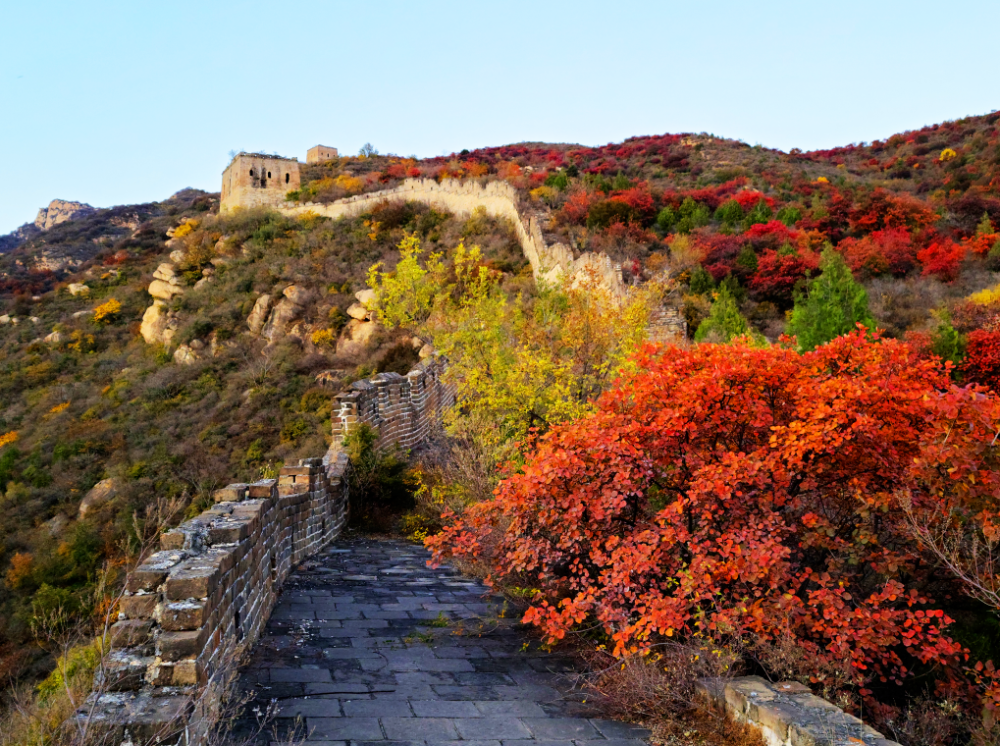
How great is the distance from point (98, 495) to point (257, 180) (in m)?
32.4

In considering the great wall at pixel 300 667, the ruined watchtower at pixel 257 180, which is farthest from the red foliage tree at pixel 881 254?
the ruined watchtower at pixel 257 180

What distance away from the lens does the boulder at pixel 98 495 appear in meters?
20.3

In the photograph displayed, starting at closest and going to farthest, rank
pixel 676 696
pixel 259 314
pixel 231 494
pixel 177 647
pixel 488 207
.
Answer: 1. pixel 177 647
2. pixel 676 696
3. pixel 231 494
4. pixel 259 314
5. pixel 488 207

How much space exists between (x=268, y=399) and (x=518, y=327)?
14982mm

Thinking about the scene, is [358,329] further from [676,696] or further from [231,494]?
[676,696]

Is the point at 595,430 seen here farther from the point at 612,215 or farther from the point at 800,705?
the point at 612,215

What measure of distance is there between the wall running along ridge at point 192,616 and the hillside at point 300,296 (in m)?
5.86

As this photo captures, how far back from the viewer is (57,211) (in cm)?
8862

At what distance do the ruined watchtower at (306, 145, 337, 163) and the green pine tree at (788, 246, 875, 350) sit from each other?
194ft

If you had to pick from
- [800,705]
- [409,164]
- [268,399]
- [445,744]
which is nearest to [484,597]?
[445,744]

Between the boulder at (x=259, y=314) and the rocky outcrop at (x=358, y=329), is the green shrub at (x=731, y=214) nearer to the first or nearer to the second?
the rocky outcrop at (x=358, y=329)

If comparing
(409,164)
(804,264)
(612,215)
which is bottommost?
(804,264)

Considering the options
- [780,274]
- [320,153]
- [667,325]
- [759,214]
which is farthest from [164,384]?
[320,153]

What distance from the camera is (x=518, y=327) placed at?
11211mm
